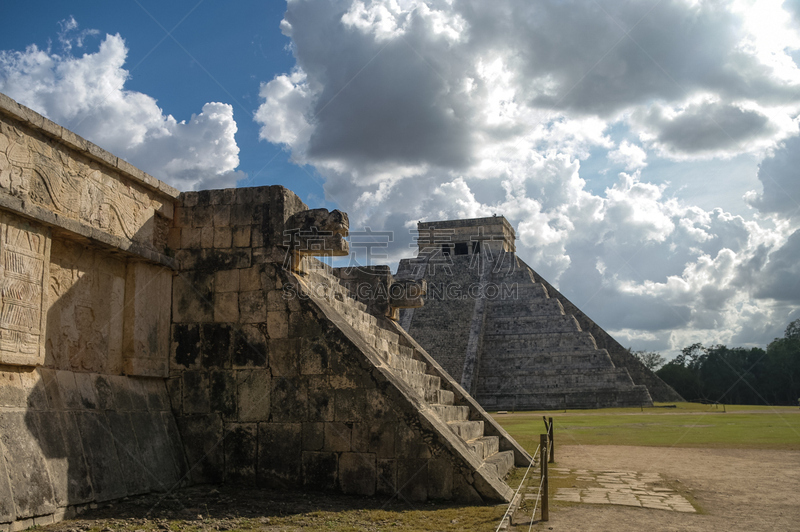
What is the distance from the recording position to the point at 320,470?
5219 mm

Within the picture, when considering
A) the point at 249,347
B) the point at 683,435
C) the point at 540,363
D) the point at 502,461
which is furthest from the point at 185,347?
the point at 540,363

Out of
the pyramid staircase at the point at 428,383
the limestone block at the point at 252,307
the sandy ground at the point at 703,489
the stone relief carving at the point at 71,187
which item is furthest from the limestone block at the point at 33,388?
the sandy ground at the point at 703,489

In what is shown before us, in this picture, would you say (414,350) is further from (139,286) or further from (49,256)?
(49,256)

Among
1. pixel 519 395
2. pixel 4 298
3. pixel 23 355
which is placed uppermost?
pixel 4 298

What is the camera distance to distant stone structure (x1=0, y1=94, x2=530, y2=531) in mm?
4312

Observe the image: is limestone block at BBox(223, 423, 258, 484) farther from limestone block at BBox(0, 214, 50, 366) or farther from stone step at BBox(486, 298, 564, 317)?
stone step at BBox(486, 298, 564, 317)

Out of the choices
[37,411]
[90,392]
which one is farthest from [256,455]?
[37,411]

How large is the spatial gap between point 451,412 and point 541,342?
2319 centimetres

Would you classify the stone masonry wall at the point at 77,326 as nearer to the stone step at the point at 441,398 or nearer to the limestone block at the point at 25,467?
the limestone block at the point at 25,467

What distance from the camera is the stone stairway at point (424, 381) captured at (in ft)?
20.5

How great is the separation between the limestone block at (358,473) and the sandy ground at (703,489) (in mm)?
1378

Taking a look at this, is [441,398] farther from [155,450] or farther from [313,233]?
[155,450]

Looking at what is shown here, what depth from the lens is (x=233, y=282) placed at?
232 inches

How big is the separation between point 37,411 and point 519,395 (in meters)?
24.0
